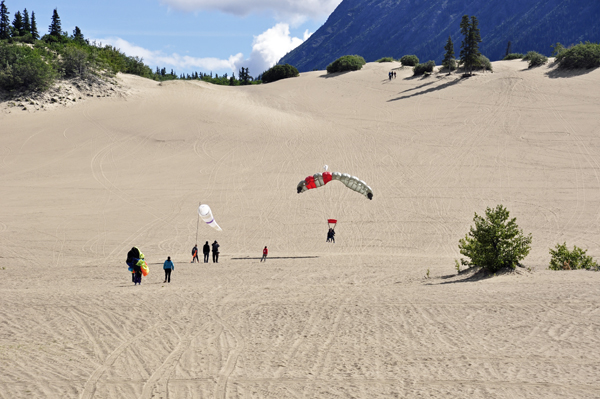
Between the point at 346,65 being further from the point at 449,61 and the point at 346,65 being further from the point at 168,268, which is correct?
the point at 168,268

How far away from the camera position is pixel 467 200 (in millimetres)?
26219

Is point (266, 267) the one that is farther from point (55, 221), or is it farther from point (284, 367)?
point (55, 221)

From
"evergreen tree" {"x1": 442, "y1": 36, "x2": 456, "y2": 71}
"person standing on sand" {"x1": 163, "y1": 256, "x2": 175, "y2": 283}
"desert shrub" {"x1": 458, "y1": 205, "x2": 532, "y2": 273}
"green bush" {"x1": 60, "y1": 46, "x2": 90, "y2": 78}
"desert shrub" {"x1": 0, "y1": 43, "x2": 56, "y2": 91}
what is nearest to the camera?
"desert shrub" {"x1": 458, "y1": 205, "x2": 532, "y2": 273}

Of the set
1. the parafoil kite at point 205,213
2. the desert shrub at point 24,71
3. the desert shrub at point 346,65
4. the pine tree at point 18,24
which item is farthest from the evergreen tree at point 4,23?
the parafoil kite at point 205,213

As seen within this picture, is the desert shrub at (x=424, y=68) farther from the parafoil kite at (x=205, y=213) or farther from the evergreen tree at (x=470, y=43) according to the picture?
the parafoil kite at (x=205, y=213)

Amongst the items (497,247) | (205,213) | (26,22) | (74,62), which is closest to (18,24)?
(26,22)

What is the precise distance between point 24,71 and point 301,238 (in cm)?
3828

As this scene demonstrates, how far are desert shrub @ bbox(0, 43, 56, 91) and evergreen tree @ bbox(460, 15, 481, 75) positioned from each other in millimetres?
45775

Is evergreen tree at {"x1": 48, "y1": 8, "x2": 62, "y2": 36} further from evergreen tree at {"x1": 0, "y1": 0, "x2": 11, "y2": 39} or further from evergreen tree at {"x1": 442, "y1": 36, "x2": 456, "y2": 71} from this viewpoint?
evergreen tree at {"x1": 442, "y1": 36, "x2": 456, "y2": 71}

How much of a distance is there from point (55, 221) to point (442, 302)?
68.8 ft

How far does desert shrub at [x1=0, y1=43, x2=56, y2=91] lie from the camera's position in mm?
44469

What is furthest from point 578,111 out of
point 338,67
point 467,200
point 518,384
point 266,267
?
point 518,384

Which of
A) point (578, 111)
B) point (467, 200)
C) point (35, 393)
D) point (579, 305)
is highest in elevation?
point (578, 111)

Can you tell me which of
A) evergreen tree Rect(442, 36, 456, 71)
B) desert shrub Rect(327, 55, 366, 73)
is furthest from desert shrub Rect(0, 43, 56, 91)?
evergreen tree Rect(442, 36, 456, 71)
